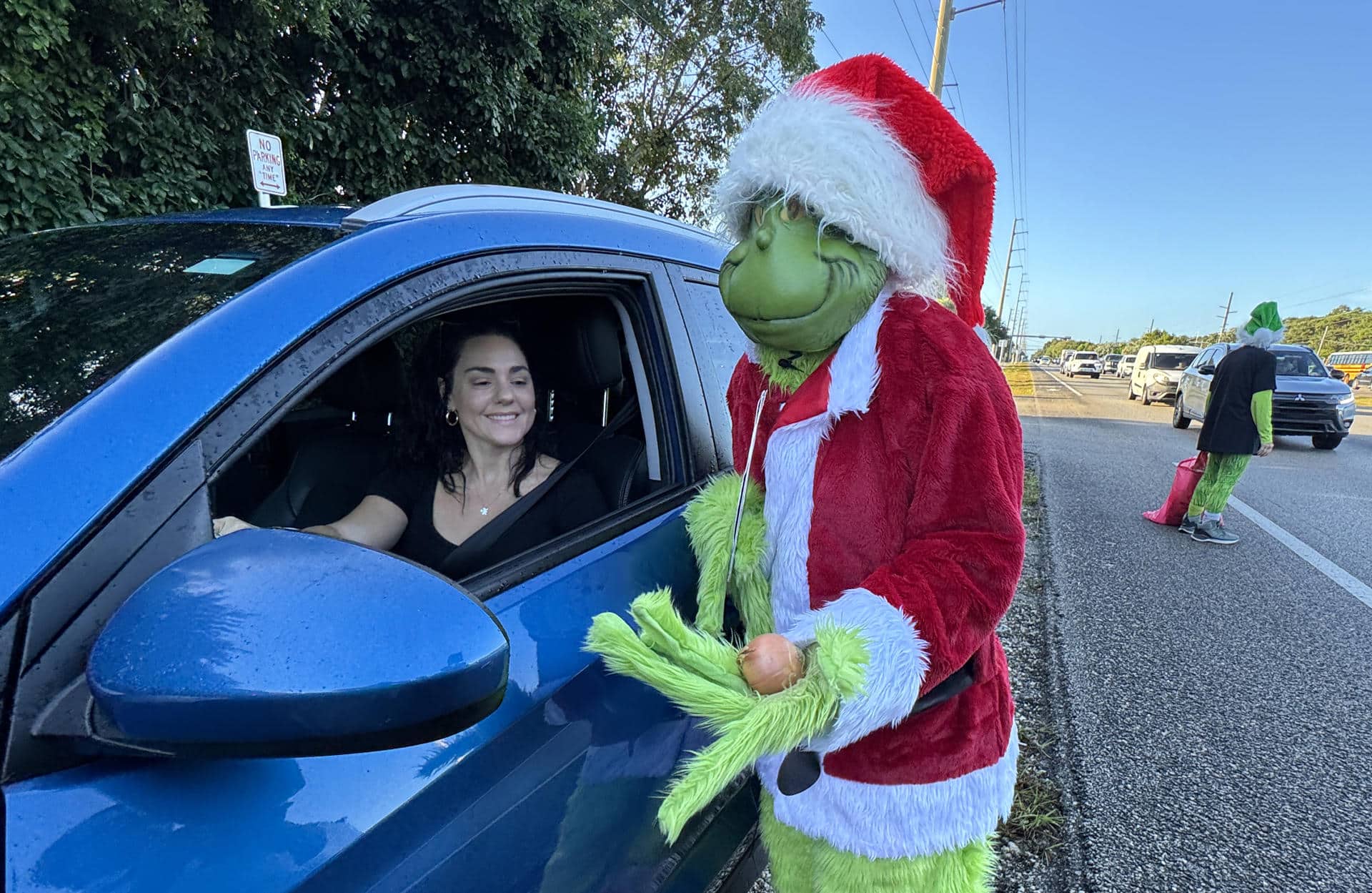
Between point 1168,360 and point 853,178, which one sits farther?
point 1168,360

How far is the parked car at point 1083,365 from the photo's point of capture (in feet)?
166

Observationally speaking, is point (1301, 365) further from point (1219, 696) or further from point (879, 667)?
point (879, 667)

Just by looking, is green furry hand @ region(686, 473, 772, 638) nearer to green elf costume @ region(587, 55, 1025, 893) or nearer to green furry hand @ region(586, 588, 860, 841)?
green elf costume @ region(587, 55, 1025, 893)

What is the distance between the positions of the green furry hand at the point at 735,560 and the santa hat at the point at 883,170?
508 mm

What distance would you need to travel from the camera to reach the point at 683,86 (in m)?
13.5

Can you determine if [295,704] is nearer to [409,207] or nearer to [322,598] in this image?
[322,598]

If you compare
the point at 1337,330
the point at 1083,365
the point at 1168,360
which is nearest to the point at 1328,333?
the point at 1337,330

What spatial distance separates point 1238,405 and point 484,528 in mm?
6526

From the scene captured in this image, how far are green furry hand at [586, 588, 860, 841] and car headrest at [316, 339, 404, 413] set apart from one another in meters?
1.45

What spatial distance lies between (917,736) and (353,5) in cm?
704

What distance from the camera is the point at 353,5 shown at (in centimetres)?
595

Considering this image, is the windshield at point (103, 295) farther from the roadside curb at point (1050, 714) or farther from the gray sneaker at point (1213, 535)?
the gray sneaker at point (1213, 535)

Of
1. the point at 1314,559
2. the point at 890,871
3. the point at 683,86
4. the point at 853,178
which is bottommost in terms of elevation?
the point at 1314,559

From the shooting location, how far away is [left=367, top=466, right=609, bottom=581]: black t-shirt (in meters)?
1.65
